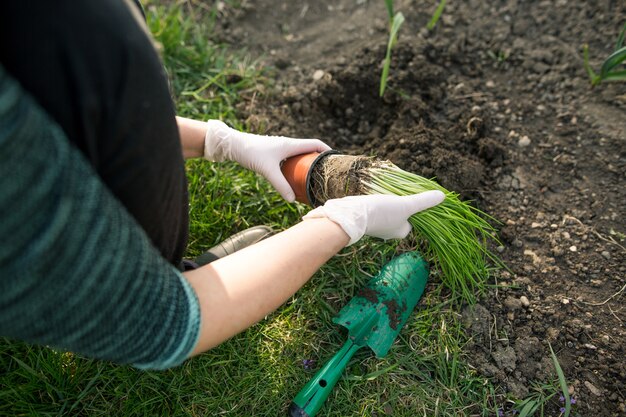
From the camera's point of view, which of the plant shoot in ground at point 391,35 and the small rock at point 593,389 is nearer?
the small rock at point 593,389

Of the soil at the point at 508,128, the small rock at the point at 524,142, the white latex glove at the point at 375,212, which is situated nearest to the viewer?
the white latex glove at the point at 375,212

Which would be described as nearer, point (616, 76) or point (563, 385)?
point (563, 385)

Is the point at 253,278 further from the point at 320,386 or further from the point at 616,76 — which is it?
the point at 616,76

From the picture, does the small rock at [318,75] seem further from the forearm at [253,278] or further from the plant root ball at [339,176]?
the forearm at [253,278]

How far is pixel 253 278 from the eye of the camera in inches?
45.1

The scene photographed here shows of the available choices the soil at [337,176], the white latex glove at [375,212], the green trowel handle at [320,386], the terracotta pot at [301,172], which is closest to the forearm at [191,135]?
the terracotta pot at [301,172]

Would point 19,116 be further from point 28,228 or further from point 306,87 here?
point 306,87

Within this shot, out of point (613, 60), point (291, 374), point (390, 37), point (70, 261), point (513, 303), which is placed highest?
point (613, 60)

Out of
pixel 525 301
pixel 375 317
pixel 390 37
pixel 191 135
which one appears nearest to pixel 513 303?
pixel 525 301

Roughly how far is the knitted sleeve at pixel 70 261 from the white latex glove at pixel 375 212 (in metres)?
0.53

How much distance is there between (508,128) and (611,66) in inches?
16.5

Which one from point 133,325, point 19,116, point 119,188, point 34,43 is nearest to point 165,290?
point 133,325

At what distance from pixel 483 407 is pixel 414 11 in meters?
1.77

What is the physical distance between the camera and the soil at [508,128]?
159 cm
